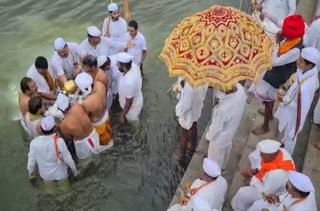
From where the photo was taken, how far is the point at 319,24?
8070 millimetres

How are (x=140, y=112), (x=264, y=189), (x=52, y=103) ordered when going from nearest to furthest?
(x=264, y=189) < (x=52, y=103) < (x=140, y=112)

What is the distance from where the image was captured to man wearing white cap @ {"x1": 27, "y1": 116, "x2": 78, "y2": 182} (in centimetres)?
632

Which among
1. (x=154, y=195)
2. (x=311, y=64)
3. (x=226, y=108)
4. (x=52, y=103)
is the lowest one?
(x=154, y=195)

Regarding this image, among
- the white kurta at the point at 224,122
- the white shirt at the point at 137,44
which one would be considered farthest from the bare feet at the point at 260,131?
the white shirt at the point at 137,44

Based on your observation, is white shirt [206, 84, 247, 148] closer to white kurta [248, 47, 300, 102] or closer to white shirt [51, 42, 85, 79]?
white kurta [248, 47, 300, 102]

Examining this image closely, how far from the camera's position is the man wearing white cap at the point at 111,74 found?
8.09 meters

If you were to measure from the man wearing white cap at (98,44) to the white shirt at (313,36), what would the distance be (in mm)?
3250

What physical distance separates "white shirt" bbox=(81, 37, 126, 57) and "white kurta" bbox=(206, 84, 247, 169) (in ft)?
10.7

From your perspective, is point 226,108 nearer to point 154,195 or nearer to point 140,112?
point 154,195

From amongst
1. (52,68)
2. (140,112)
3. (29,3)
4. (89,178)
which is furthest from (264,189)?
(29,3)

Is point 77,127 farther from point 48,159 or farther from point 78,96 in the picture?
point 48,159

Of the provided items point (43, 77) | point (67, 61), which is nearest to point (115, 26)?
point (67, 61)

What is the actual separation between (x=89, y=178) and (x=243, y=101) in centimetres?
284

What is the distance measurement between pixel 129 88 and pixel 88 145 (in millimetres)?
1169
